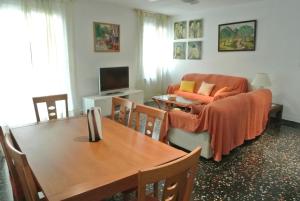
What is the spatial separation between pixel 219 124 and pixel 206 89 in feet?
9.04

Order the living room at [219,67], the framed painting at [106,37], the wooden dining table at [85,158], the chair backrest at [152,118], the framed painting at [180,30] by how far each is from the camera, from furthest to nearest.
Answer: the framed painting at [180,30] < the framed painting at [106,37] < the living room at [219,67] < the chair backrest at [152,118] < the wooden dining table at [85,158]

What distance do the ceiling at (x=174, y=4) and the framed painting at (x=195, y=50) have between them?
0.85 metres

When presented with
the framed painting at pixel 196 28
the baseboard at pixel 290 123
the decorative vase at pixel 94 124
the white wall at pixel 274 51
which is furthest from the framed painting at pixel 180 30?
the decorative vase at pixel 94 124

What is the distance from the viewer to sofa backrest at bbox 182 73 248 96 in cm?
507

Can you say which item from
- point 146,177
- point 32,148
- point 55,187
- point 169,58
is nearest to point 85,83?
point 169,58

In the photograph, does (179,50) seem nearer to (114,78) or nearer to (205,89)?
(205,89)

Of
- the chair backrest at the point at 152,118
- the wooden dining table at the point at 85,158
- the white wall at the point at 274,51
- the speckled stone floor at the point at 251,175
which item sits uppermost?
the white wall at the point at 274,51

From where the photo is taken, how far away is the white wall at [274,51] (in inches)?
171

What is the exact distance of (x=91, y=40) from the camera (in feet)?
16.7

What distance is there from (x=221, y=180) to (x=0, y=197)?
2.38m

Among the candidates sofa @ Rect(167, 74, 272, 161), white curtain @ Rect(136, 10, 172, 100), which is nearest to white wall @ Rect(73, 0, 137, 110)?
white curtain @ Rect(136, 10, 172, 100)

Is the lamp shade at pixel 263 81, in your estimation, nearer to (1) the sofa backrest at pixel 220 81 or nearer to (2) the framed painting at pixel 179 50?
(1) the sofa backrest at pixel 220 81

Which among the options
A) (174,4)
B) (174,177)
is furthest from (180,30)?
(174,177)

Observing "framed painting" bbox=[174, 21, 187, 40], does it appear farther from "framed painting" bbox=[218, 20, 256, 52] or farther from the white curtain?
"framed painting" bbox=[218, 20, 256, 52]
